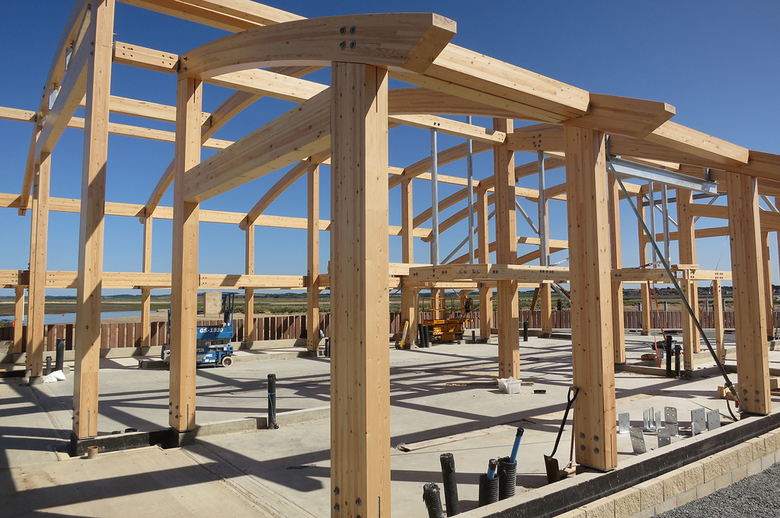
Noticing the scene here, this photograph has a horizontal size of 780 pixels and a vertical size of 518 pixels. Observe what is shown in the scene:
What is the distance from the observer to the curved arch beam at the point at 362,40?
3281 mm

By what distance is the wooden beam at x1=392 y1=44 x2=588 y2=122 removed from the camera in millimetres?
3920

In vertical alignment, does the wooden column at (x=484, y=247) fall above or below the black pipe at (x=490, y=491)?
above

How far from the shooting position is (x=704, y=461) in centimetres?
570

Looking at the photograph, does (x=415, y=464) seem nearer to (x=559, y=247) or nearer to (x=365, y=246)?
(x=365, y=246)

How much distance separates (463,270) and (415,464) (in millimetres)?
4617

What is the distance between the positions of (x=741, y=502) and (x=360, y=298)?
5.14 meters

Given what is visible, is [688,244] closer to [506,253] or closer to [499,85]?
[506,253]

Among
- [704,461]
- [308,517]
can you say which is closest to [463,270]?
[704,461]

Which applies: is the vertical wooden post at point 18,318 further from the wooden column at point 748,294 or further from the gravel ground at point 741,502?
the wooden column at point 748,294

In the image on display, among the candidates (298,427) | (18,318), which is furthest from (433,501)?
(18,318)

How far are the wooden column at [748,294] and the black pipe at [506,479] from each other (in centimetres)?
505

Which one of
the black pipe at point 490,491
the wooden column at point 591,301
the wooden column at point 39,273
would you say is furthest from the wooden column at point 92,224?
the wooden column at point 39,273

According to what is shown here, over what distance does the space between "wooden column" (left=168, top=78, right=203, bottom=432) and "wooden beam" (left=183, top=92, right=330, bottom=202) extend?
33cm

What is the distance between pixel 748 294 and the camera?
7312 millimetres
